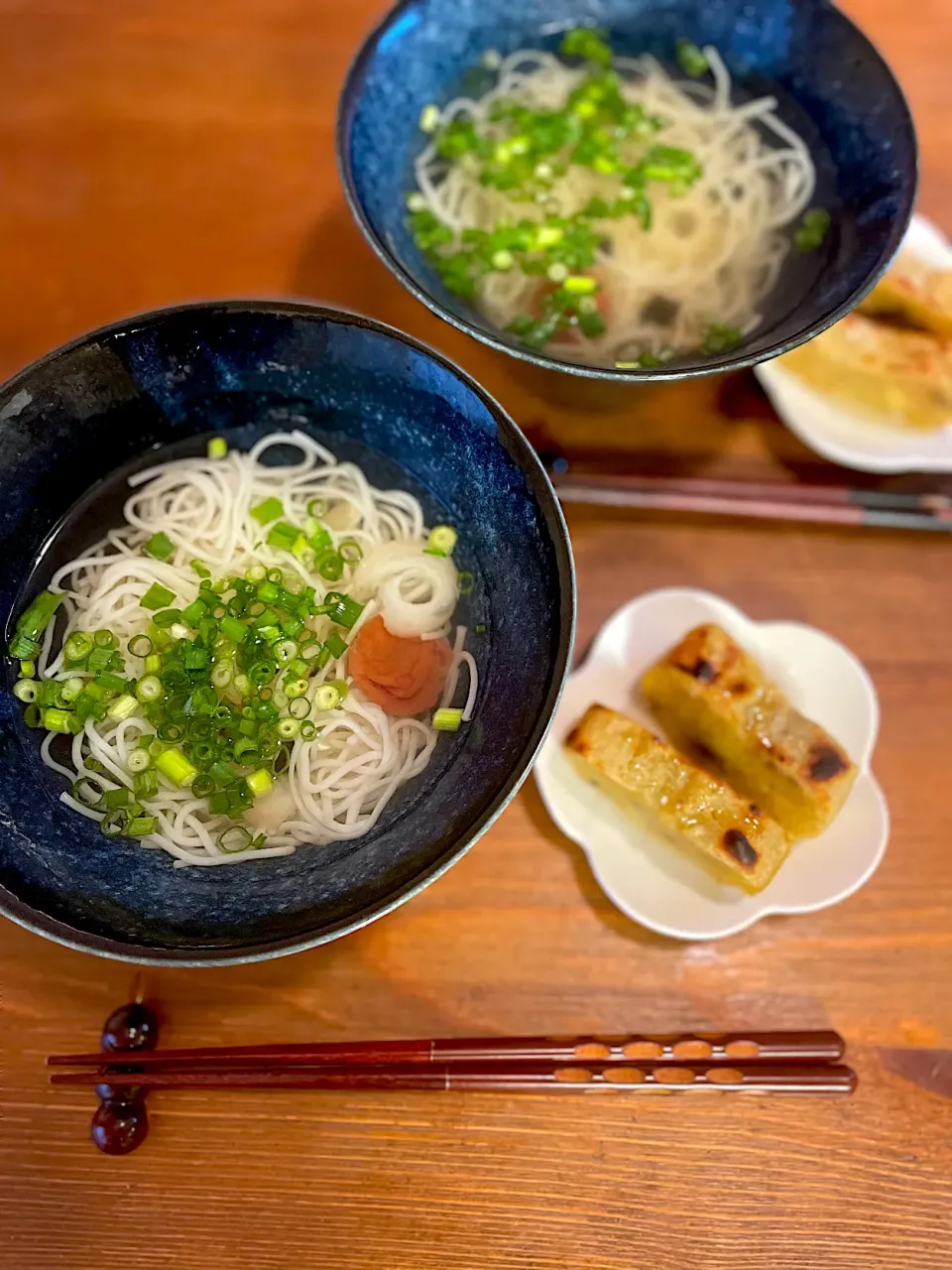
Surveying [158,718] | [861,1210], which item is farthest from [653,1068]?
[158,718]

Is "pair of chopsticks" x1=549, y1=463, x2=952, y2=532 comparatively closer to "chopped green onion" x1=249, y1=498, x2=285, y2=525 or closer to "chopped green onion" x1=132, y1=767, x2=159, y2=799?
"chopped green onion" x1=249, y1=498, x2=285, y2=525

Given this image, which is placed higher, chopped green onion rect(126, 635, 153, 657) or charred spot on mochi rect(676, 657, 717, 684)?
chopped green onion rect(126, 635, 153, 657)

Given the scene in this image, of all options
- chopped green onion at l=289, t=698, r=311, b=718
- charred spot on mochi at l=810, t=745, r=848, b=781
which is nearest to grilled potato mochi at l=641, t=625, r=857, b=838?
charred spot on mochi at l=810, t=745, r=848, b=781

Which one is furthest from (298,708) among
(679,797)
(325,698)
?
(679,797)

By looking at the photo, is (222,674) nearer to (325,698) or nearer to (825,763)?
(325,698)

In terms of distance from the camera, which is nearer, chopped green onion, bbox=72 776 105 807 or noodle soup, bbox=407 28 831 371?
chopped green onion, bbox=72 776 105 807

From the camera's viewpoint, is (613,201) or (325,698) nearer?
(325,698)
